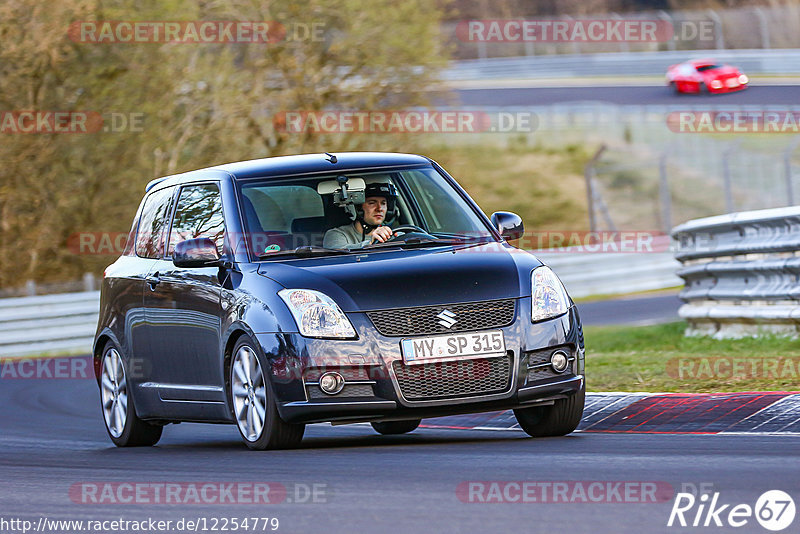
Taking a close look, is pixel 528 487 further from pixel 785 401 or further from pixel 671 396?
pixel 671 396

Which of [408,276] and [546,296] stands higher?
[408,276]

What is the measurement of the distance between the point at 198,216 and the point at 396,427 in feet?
6.30

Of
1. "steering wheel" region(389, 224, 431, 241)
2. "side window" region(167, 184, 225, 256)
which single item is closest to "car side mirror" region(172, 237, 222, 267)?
"side window" region(167, 184, 225, 256)

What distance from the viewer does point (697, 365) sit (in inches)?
457

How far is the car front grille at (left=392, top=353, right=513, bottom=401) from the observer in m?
8.02

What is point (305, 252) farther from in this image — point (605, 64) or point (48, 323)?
point (605, 64)

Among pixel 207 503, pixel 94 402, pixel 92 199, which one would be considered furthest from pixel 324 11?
pixel 207 503

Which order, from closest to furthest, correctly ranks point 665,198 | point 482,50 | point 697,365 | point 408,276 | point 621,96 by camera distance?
1. point 408,276
2. point 697,365
3. point 665,198
4. point 621,96
5. point 482,50

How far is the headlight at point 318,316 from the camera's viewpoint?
8055 mm

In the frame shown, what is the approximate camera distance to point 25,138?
2642 centimetres

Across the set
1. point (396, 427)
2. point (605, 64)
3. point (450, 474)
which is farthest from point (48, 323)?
point (605, 64)

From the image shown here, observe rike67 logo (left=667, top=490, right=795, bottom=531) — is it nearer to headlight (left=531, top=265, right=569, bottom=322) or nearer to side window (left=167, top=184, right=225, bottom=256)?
headlight (left=531, top=265, right=569, bottom=322)

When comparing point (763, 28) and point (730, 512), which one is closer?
→ point (730, 512)

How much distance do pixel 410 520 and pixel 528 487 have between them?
0.78m
